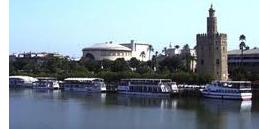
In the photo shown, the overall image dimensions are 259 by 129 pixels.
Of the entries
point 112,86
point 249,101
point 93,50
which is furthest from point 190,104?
point 93,50

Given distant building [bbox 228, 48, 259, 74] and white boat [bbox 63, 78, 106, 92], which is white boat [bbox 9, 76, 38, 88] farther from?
distant building [bbox 228, 48, 259, 74]

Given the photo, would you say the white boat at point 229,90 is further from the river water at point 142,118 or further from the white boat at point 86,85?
the white boat at point 86,85

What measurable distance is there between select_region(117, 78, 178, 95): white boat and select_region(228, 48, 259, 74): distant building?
2340cm

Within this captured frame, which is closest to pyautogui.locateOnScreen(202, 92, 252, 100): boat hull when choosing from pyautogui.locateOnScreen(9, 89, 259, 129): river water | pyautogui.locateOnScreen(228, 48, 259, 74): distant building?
pyautogui.locateOnScreen(9, 89, 259, 129): river water

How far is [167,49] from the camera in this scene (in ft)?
452

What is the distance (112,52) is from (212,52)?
216 feet

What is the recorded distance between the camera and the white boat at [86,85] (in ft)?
242

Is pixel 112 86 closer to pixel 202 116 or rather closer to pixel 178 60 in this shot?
pixel 178 60

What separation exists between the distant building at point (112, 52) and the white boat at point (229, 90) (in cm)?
7414

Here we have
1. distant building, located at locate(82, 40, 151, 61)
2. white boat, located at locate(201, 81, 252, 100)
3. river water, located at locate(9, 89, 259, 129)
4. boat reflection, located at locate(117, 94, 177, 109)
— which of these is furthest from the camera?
distant building, located at locate(82, 40, 151, 61)

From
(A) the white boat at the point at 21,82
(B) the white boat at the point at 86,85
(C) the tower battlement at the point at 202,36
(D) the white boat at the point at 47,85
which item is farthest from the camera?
(A) the white boat at the point at 21,82

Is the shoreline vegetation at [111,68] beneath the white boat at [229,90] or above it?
above

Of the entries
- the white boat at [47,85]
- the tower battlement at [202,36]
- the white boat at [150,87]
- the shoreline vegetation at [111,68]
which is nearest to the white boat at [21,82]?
the shoreline vegetation at [111,68]

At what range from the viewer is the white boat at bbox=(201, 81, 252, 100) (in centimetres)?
5622
